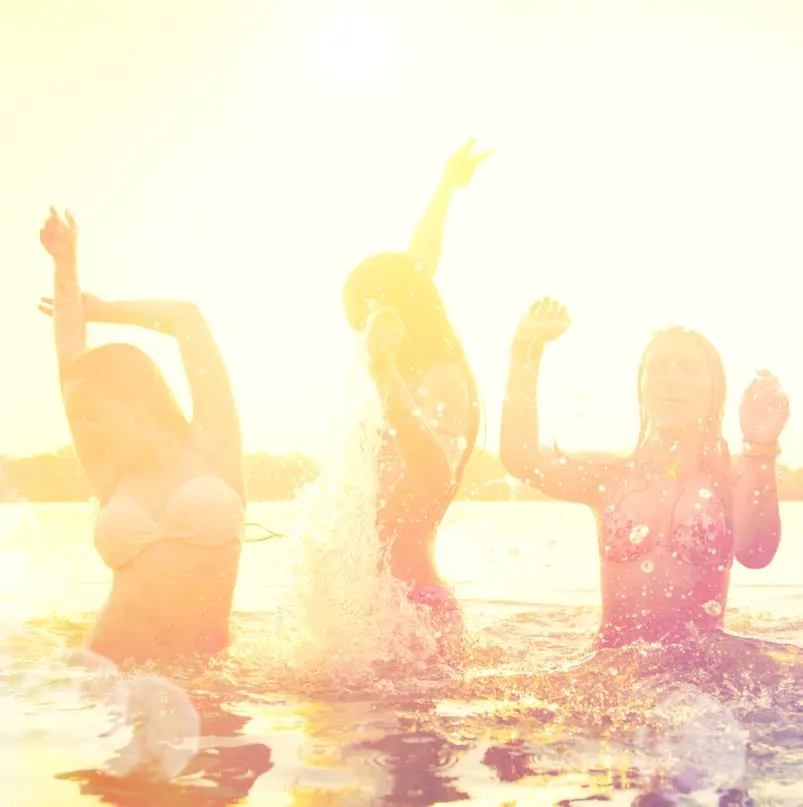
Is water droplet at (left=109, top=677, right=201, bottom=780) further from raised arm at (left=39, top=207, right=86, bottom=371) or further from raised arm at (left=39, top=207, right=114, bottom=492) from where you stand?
raised arm at (left=39, top=207, right=86, bottom=371)

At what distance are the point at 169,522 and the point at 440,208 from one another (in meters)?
3.86

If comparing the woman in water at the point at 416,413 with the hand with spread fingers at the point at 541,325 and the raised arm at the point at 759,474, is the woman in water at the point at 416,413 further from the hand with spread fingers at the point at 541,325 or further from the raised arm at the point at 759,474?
the raised arm at the point at 759,474

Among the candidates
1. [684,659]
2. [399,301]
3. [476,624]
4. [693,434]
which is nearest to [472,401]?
[399,301]

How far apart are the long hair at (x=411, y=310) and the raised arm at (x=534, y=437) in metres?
0.28

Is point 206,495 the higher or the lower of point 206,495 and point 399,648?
the higher

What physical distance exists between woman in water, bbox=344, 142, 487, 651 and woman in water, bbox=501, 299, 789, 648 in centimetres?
33

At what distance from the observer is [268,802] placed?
12.3 ft

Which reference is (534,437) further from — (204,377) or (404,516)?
(204,377)

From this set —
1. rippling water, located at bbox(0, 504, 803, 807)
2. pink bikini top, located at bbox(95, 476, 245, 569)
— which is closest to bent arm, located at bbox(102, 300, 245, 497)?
pink bikini top, located at bbox(95, 476, 245, 569)

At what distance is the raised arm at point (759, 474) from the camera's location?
212 inches

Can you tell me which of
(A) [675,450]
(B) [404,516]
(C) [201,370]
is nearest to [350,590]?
(B) [404,516]

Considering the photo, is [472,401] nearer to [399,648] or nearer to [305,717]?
[399,648]

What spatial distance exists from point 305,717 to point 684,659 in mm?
1915

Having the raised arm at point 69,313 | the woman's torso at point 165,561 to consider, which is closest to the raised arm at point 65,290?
the raised arm at point 69,313
